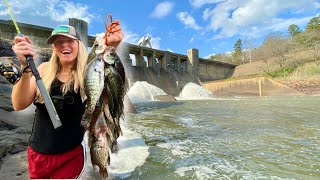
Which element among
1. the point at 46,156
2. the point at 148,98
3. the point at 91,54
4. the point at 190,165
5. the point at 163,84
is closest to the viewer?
the point at 91,54

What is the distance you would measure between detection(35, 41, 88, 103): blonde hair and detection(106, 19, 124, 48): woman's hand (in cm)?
24

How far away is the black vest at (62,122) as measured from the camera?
5.44 feet

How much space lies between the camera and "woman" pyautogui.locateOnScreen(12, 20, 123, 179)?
1657 mm

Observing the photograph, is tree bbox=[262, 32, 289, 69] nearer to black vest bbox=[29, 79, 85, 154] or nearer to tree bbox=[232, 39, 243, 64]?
tree bbox=[232, 39, 243, 64]

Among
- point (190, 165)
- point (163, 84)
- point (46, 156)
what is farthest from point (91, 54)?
point (163, 84)

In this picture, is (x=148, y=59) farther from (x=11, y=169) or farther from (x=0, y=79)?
(x=11, y=169)

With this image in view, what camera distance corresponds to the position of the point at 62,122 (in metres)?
1.68

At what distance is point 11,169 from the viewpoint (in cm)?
276

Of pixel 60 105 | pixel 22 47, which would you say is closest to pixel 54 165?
pixel 60 105

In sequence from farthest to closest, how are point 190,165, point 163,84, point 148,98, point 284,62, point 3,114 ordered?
1. point 284,62
2. point 163,84
3. point 148,98
4. point 3,114
5. point 190,165

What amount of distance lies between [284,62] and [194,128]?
32091mm

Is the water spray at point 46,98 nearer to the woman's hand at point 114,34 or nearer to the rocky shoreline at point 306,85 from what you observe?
the woman's hand at point 114,34

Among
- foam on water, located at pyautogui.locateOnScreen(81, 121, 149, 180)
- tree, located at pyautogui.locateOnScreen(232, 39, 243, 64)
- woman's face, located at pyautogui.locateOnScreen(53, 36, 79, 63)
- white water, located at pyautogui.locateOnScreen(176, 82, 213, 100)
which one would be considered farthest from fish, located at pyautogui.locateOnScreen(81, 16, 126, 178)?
tree, located at pyautogui.locateOnScreen(232, 39, 243, 64)

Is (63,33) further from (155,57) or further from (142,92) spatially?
(155,57)
